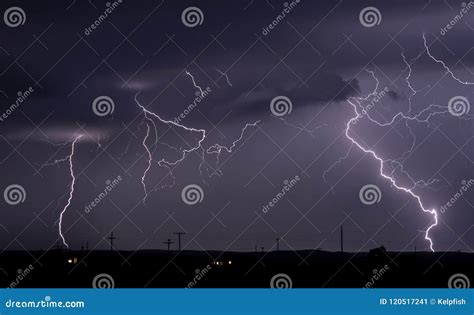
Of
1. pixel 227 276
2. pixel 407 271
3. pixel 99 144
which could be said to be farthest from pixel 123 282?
pixel 99 144

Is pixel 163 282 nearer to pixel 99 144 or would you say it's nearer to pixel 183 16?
pixel 99 144

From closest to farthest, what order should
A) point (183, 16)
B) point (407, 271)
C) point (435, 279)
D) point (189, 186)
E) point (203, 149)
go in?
point (183, 16)
point (189, 186)
point (203, 149)
point (407, 271)
point (435, 279)

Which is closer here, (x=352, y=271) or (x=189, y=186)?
(x=189, y=186)

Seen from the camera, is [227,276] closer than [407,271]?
No

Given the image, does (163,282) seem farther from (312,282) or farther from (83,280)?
(312,282)

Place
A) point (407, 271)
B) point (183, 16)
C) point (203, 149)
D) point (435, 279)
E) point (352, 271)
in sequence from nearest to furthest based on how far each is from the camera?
point (183, 16) < point (203, 149) < point (407, 271) < point (435, 279) < point (352, 271)
